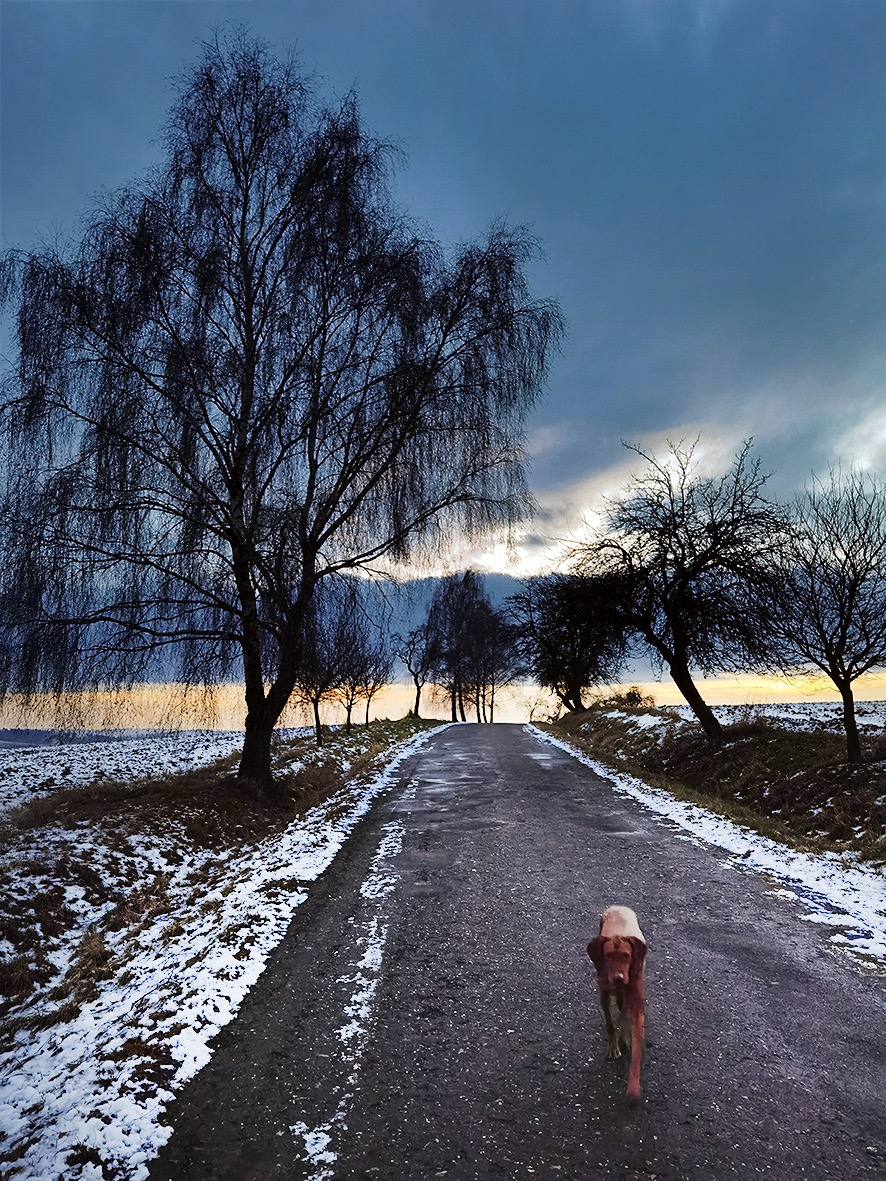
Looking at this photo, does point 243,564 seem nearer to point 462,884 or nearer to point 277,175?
point 462,884

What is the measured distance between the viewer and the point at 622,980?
362 cm

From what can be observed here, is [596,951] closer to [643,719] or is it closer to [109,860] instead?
[109,860]

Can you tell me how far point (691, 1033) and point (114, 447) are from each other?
9.53m

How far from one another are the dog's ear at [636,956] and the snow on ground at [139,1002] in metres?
2.50

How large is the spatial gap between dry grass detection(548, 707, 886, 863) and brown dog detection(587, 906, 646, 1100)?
5.77 m

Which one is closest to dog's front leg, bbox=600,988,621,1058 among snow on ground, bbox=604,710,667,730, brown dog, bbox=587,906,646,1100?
brown dog, bbox=587,906,646,1100

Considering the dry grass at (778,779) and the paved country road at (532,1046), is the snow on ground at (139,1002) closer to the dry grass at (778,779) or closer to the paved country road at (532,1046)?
the paved country road at (532,1046)

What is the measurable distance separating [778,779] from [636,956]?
1018cm

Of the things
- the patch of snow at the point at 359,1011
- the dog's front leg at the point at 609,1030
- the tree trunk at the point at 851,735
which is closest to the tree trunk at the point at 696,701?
the tree trunk at the point at 851,735

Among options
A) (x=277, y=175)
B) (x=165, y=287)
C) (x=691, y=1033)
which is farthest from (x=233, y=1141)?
(x=277, y=175)

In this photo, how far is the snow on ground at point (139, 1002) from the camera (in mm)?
3432

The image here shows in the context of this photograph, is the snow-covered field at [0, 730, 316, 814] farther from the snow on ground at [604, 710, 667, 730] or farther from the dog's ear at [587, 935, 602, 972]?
the snow on ground at [604, 710, 667, 730]

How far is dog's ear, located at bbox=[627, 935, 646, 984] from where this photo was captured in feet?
12.3

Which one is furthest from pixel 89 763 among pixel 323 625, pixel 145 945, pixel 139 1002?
pixel 139 1002
